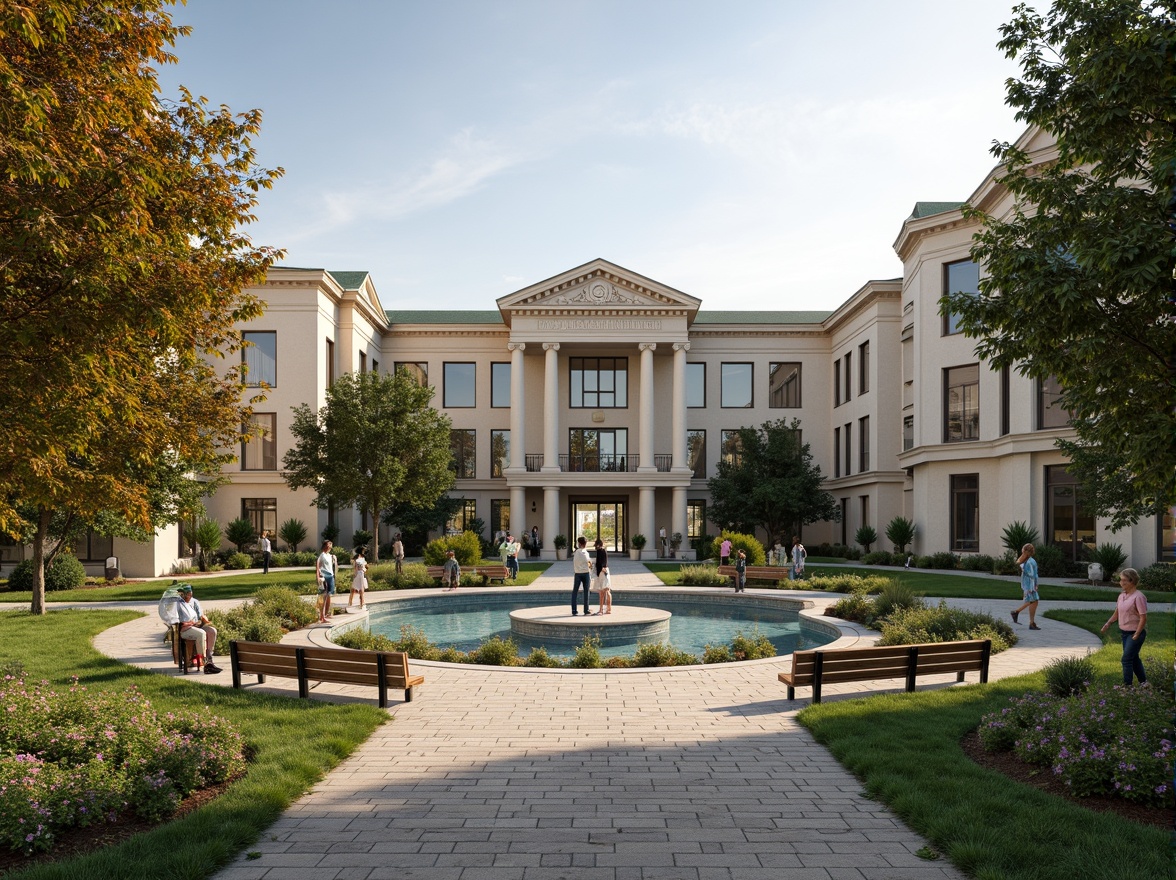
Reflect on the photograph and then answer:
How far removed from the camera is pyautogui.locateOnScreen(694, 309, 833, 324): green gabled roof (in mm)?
49316

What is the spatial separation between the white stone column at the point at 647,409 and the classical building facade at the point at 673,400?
0.11 metres

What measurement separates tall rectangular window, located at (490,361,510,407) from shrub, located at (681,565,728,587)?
2396cm

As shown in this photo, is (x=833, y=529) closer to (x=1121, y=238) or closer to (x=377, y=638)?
(x=377, y=638)

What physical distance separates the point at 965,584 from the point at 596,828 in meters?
23.1

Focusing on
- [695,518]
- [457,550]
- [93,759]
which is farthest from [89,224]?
[695,518]

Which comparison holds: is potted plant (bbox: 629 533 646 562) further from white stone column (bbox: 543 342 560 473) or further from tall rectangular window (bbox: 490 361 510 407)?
tall rectangular window (bbox: 490 361 510 407)

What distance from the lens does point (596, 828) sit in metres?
5.93

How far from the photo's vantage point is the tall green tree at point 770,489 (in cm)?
4053

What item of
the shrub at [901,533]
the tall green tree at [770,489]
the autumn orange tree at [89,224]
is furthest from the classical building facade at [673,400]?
the autumn orange tree at [89,224]

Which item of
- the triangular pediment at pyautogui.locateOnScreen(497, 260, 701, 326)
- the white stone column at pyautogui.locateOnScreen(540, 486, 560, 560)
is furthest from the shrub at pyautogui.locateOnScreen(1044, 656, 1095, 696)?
the triangular pediment at pyautogui.locateOnScreen(497, 260, 701, 326)

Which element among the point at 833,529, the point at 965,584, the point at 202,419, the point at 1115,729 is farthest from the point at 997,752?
the point at 833,529

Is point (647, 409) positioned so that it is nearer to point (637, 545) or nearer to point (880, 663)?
point (637, 545)

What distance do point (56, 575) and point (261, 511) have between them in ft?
43.4

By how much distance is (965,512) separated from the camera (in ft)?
111
